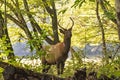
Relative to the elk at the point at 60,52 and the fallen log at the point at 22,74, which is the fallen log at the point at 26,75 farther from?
the elk at the point at 60,52

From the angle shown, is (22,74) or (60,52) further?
(60,52)

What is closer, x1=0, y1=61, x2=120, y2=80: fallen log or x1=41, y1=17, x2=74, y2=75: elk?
x1=0, y1=61, x2=120, y2=80: fallen log

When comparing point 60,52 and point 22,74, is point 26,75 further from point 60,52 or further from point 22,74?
point 60,52

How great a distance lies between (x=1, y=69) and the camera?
5328 mm

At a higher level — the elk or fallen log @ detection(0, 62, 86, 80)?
fallen log @ detection(0, 62, 86, 80)

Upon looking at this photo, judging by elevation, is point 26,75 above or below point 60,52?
above

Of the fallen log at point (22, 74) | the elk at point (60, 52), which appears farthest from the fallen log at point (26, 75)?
the elk at point (60, 52)

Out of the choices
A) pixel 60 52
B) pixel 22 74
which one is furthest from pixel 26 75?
pixel 60 52

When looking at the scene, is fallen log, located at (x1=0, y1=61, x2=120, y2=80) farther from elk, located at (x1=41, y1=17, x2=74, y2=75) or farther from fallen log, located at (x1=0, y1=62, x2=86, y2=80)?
elk, located at (x1=41, y1=17, x2=74, y2=75)

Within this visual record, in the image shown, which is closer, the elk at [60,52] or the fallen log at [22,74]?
the fallen log at [22,74]

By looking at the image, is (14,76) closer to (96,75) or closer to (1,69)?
(1,69)

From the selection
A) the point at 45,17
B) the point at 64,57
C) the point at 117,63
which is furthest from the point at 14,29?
the point at 117,63

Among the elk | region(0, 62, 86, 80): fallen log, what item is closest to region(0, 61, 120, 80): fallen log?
region(0, 62, 86, 80): fallen log

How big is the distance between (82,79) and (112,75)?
72 centimetres
